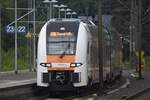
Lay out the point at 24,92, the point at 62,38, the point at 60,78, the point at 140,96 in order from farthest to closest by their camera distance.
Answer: the point at 140,96 < the point at 62,38 < the point at 60,78 < the point at 24,92

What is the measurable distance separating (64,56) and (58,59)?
289 millimetres

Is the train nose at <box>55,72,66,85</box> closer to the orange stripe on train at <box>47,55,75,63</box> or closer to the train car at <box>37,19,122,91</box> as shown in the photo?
the train car at <box>37,19,122,91</box>

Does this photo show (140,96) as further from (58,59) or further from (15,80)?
(15,80)

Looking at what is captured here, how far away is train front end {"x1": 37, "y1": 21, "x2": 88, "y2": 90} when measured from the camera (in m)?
29.0

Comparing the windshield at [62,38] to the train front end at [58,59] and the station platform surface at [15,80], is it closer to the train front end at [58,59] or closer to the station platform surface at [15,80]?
the train front end at [58,59]

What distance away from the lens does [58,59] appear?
29297 millimetres

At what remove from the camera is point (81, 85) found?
29156mm

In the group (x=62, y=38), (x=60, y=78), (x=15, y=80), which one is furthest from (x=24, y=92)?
(x=15, y=80)

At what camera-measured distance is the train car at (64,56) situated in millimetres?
29062

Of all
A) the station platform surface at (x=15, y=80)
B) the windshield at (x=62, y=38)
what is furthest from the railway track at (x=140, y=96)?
the station platform surface at (x=15, y=80)

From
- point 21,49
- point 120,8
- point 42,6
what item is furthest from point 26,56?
point 120,8

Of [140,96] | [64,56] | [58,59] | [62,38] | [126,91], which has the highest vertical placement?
[62,38]

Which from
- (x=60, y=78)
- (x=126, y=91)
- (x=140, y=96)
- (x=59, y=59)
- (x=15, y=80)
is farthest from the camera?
(x=15, y=80)

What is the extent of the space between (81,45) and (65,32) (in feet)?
3.63
